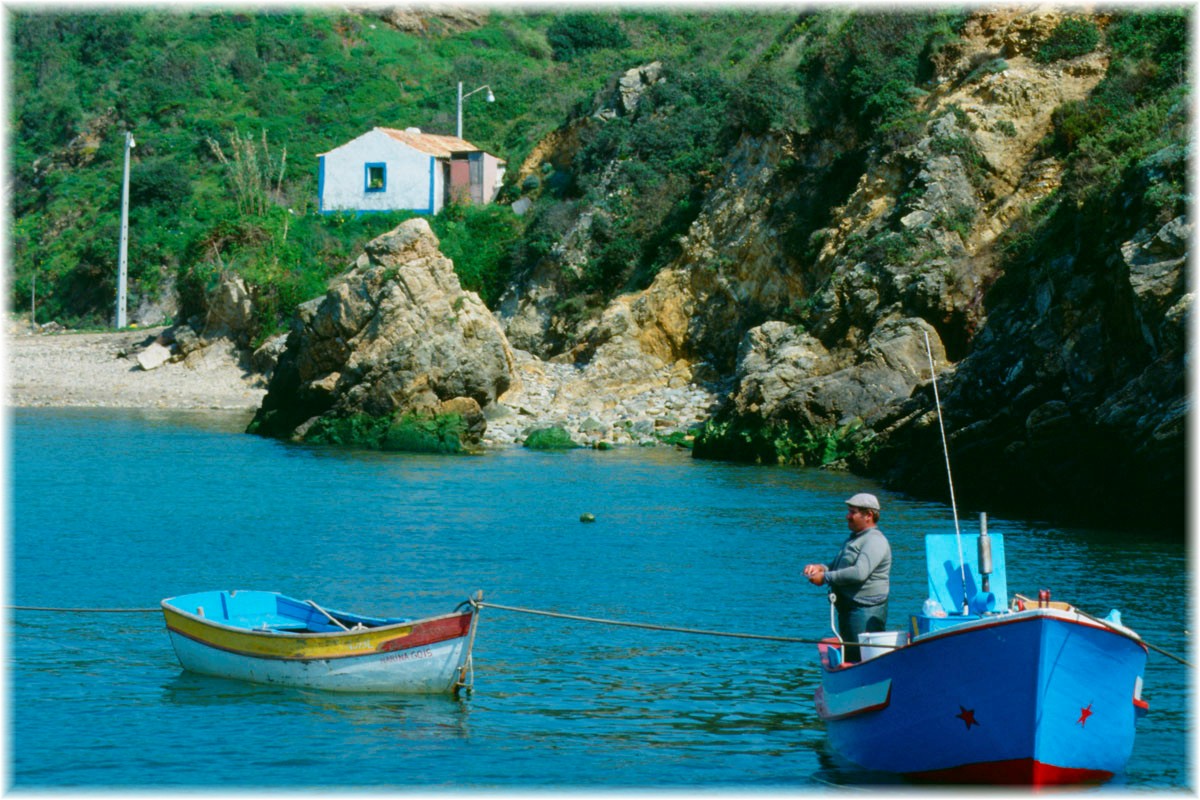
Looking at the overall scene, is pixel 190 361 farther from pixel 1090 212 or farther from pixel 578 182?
pixel 1090 212

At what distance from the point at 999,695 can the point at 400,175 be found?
174ft

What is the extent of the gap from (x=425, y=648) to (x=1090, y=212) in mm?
21288

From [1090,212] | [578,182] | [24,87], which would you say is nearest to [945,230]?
[1090,212]

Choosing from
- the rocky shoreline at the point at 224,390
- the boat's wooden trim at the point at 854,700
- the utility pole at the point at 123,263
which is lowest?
the boat's wooden trim at the point at 854,700

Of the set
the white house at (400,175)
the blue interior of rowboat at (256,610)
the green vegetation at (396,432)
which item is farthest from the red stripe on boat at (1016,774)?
the white house at (400,175)

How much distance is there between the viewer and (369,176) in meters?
61.3

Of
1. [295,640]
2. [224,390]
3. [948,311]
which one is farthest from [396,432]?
[295,640]

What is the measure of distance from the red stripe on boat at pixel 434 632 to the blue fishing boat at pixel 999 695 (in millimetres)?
3707

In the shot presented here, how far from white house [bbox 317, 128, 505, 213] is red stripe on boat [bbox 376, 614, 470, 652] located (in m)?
48.0

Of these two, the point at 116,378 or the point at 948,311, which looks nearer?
the point at 948,311

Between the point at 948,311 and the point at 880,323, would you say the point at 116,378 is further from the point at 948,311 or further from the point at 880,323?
the point at 948,311

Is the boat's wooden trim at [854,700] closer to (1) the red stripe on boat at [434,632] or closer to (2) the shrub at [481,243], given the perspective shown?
(1) the red stripe on boat at [434,632]

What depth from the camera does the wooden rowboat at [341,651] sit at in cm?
1358

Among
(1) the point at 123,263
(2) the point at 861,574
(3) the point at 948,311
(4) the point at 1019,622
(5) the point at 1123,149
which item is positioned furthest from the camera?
(1) the point at 123,263
